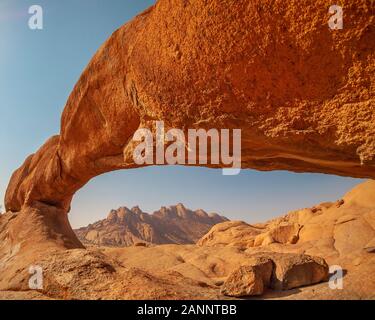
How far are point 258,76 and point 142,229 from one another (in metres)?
38.9

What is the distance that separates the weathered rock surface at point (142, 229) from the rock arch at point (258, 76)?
3017cm

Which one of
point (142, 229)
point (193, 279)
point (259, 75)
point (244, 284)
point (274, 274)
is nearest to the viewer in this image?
point (259, 75)

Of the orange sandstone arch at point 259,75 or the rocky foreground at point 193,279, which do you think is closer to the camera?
the orange sandstone arch at point 259,75

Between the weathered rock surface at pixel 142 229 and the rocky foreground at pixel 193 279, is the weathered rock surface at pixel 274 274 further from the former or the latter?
the weathered rock surface at pixel 142 229

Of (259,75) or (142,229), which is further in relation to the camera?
(142,229)

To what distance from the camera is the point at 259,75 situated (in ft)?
9.96

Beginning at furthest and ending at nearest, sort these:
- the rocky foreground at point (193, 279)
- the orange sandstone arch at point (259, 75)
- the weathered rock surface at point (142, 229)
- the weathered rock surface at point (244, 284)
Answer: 1. the weathered rock surface at point (142, 229)
2. the weathered rock surface at point (244, 284)
3. the rocky foreground at point (193, 279)
4. the orange sandstone arch at point (259, 75)

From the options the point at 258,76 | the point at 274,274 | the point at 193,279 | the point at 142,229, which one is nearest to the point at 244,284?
the point at 274,274

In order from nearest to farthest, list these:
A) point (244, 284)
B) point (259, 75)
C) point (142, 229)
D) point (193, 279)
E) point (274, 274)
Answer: point (259, 75), point (244, 284), point (274, 274), point (193, 279), point (142, 229)

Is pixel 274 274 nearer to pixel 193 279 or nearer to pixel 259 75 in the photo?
pixel 193 279

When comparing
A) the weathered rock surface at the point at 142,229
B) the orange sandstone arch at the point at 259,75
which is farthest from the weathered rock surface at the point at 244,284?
the weathered rock surface at the point at 142,229

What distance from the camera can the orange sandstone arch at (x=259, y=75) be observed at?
8.45 ft

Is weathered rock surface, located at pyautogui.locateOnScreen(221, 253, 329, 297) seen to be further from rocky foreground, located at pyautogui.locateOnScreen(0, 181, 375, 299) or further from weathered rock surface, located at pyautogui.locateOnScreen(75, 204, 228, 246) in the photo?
weathered rock surface, located at pyautogui.locateOnScreen(75, 204, 228, 246)

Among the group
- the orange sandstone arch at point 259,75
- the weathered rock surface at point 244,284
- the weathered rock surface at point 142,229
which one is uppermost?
the orange sandstone arch at point 259,75
